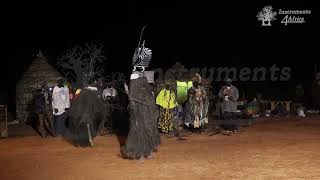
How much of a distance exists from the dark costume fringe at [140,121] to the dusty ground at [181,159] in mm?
307

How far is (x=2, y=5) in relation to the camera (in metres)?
19.8

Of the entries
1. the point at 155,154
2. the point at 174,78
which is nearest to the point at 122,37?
the point at 174,78

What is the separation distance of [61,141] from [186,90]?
15.7ft

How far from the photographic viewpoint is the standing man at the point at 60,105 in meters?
13.6

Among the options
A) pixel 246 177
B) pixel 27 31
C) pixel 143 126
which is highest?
pixel 27 31

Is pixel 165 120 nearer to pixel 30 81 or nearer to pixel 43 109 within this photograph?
pixel 43 109

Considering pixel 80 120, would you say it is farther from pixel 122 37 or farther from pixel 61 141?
pixel 122 37

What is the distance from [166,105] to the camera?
1353cm

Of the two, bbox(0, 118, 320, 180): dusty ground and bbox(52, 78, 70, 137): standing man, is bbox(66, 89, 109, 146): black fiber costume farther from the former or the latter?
bbox(52, 78, 70, 137): standing man

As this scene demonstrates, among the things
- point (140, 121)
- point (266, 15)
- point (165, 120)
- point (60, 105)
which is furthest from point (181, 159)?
point (266, 15)

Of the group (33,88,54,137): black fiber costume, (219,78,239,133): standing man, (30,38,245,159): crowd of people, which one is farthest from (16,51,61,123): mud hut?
(219,78,239,133): standing man

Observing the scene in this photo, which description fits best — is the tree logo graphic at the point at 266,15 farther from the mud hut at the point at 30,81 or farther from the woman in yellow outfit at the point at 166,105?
the woman in yellow outfit at the point at 166,105

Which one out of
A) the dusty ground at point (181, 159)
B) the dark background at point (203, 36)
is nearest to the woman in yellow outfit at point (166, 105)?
the dusty ground at point (181, 159)

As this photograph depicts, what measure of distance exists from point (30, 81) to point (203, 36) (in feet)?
36.5
